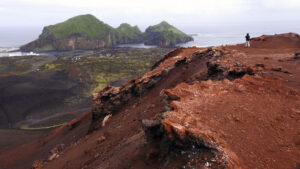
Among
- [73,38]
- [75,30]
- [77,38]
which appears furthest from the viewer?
[75,30]

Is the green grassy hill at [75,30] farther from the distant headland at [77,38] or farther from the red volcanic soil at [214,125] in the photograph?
the red volcanic soil at [214,125]

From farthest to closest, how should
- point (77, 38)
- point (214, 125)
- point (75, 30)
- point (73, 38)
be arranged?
point (75, 30)
point (77, 38)
point (73, 38)
point (214, 125)

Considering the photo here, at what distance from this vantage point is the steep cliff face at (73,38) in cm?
16775

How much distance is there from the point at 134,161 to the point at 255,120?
5652 millimetres

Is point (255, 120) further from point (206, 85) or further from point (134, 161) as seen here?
point (134, 161)

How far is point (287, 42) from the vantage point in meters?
25.8

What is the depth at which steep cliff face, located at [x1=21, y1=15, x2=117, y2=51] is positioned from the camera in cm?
16775

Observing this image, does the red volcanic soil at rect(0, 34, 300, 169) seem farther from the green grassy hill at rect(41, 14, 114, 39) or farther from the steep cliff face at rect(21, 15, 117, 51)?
the green grassy hill at rect(41, 14, 114, 39)

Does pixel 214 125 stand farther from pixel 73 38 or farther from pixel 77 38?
pixel 77 38

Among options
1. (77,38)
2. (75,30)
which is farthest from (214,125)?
(75,30)

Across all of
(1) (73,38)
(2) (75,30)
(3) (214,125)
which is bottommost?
(3) (214,125)

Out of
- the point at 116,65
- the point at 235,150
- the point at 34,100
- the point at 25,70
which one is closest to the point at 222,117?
the point at 235,150

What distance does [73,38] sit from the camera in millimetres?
172250

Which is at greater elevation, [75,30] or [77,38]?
[75,30]
